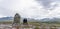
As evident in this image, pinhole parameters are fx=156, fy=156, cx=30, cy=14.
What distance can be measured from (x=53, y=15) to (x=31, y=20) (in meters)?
0.49

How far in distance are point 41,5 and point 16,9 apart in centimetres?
56

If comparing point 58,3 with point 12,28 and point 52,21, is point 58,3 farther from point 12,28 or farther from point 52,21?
point 12,28

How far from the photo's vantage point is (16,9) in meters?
3.45

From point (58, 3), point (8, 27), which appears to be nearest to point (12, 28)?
point (8, 27)

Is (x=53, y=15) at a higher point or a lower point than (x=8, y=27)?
higher

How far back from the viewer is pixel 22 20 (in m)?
3.39

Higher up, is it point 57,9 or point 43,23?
point 57,9

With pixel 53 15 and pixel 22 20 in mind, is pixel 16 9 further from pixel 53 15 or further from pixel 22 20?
pixel 53 15

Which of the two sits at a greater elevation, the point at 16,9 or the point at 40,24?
the point at 16,9

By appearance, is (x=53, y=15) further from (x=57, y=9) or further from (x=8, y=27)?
(x=8, y=27)

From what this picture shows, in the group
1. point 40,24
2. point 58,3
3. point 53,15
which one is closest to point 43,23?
point 40,24

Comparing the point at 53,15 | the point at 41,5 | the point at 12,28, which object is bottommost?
the point at 12,28

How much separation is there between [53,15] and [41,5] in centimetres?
35

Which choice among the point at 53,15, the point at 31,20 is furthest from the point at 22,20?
the point at 53,15
